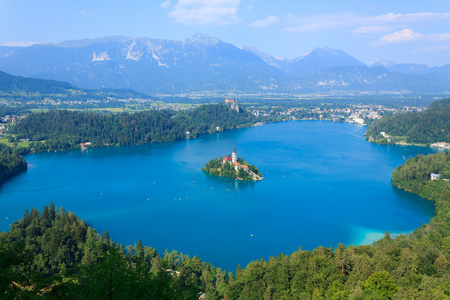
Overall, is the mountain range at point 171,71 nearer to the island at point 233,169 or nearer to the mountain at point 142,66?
the mountain at point 142,66

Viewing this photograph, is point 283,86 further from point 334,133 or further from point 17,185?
point 17,185

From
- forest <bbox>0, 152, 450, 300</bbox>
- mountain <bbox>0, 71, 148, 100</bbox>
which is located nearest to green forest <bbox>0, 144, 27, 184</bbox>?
forest <bbox>0, 152, 450, 300</bbox>

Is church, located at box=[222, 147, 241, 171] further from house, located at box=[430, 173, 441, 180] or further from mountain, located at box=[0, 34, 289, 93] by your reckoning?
mountain, located at box=[0, 34, 289, 93]

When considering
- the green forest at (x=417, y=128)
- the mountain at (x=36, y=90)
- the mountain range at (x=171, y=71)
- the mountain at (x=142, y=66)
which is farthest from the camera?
the mountain at (x=142, y=66)

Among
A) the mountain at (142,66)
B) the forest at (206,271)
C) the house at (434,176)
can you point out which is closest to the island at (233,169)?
the house at (434,176)

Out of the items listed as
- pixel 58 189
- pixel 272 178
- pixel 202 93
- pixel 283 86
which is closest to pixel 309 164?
pixel 272 178

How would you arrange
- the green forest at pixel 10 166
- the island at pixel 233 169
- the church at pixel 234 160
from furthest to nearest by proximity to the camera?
the church at pixel 234 160 → the green forest at pixel 10 166 → the island at pixel 233 169
